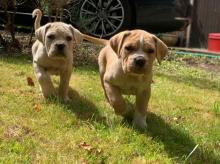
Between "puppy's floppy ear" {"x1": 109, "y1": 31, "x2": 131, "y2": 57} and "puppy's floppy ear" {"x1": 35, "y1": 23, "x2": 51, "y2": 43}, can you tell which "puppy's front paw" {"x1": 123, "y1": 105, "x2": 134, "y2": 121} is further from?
"puppy's floppy ear" {"x1": 35, "y1": 23, "x2": 51, "y2": 43}

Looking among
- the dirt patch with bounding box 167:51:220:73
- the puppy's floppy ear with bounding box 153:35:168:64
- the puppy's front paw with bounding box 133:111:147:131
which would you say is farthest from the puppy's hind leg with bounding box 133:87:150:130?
the dirt patch with bounding box 167:51:220:73

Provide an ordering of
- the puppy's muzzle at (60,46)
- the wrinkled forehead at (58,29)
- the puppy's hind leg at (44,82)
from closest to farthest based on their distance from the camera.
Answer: the puppy's muzzle at (60,46), the wrinkled forehead at (58,29), the puppy's hind leg at (44,82)

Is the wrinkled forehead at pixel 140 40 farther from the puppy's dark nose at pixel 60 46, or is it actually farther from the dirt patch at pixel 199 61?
the dirt patch at pixel 199 61

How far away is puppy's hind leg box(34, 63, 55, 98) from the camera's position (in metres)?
5.28

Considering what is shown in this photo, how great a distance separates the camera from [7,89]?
5.75 meters

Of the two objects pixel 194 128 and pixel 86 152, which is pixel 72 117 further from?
pixel 194 128

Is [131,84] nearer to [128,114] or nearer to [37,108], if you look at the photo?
[128,114]

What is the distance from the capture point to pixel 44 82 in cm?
529

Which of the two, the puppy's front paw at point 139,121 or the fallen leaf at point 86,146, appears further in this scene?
the puppy's front paw at point 139,121

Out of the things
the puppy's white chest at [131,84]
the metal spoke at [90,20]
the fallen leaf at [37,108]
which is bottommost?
the fallen leaf at [37,108]

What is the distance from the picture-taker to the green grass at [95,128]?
13.5ft

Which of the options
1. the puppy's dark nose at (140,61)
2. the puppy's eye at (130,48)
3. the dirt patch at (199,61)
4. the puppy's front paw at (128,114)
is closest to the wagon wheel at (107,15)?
the dirt patch at (199,61)

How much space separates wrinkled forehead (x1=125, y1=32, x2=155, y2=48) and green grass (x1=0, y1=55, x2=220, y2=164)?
78cm

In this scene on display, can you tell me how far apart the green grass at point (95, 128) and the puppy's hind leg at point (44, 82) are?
0.12 m
